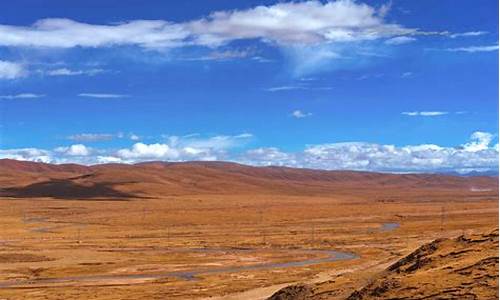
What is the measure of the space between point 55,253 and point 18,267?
10.0m

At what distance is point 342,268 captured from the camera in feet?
173

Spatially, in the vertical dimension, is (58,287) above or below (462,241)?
below

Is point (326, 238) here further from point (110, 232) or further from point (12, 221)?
point (12, 221)

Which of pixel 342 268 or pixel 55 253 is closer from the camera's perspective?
pixel 342 268

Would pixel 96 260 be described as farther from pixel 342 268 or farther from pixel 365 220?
pixel 365 220

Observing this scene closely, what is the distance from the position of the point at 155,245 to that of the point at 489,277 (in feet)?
199

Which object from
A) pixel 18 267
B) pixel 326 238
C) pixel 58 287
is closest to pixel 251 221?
pixel 326 238

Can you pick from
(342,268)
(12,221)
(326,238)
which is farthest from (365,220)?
(342,268)

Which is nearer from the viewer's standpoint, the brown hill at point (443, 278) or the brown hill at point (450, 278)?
the brown hill at point (450, 278)

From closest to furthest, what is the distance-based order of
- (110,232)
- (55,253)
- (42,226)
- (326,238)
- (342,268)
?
(342,268)
(55,253)
(326,238)
(110,232)
(42,226)

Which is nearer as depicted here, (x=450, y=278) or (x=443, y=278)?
(x=450, y=278)

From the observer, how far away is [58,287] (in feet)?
155

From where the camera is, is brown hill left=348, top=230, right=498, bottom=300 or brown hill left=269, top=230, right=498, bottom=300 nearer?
brown hill left=348, top=230, right=498, bottom=300

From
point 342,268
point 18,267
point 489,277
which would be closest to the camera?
point 489,277
